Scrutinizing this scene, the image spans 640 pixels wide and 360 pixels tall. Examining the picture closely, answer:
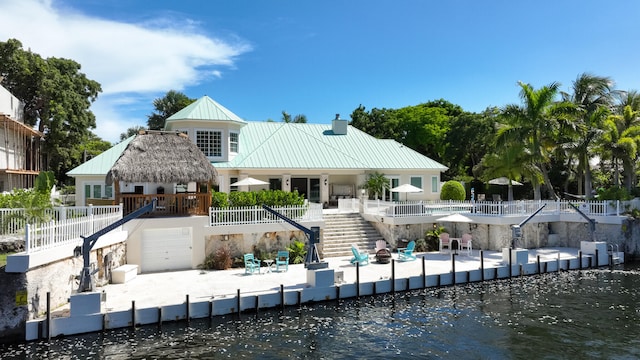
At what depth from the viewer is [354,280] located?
17266 millimetres

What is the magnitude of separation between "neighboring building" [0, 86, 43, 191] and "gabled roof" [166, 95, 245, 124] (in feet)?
42.7

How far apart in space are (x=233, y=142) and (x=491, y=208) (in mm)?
16360

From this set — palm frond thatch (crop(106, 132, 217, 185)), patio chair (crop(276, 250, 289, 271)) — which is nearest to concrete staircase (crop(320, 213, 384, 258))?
patio chair (crop(276, 250, 289, 271))

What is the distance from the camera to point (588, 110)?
1182 inches

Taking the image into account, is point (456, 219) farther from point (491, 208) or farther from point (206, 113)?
point (206, 113)

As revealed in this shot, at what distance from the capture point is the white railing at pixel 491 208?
23828 mm

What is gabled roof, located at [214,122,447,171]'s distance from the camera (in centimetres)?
2844

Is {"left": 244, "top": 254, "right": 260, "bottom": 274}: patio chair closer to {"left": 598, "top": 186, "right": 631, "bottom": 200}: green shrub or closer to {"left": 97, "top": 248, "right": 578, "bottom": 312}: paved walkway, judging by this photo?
{"left": 97, "top": 248, "right": 578, "bottom": 312}: paved walkway

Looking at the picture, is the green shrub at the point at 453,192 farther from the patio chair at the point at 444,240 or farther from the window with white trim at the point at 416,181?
the patio chair at the point at 444,240

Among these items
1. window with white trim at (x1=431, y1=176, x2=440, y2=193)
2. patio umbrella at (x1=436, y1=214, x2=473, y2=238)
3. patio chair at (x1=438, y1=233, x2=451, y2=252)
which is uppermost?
window with white trim at (x1=431, y1=176, x2=440, y2=193)

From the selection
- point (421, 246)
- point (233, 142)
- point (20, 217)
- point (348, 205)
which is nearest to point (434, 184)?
point (348, 205)

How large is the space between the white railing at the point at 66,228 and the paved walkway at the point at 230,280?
2331mm

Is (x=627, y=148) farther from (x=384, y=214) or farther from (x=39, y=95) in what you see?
(x=39, y=95)

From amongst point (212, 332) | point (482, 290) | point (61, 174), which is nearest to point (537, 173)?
point (482, 290)
